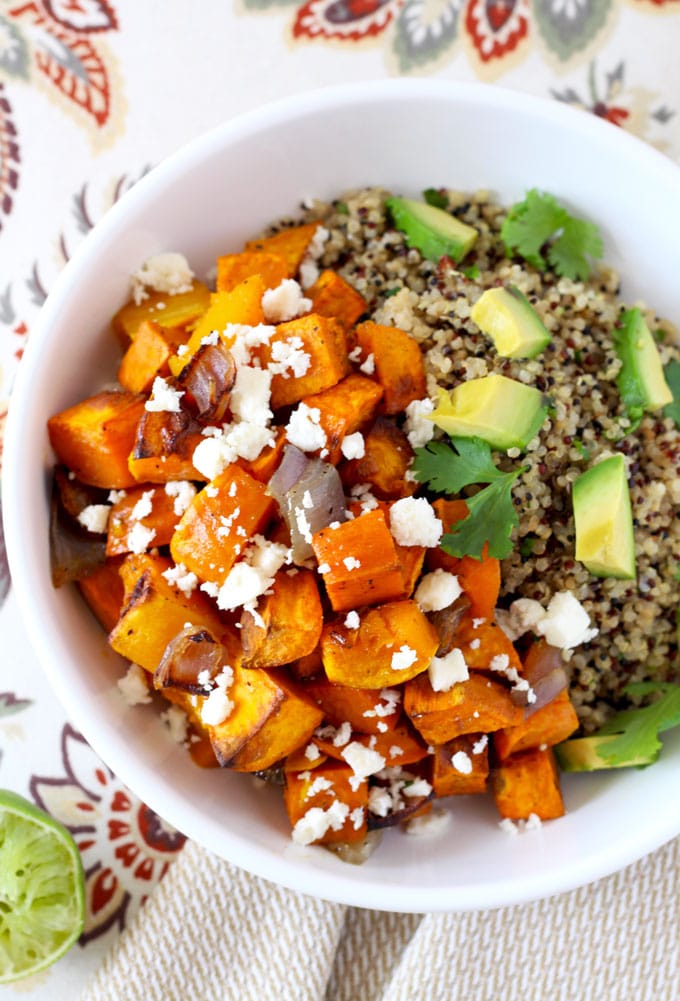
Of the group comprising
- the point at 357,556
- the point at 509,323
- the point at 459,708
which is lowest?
the point at 459,708

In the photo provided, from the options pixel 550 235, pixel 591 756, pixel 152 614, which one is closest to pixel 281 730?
pixel 152 614

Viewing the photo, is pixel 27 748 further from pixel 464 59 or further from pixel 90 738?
pixel 464 59

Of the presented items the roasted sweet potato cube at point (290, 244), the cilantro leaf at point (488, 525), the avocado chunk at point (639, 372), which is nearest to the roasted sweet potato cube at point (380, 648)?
the cilantro leaf at point (488, 525)

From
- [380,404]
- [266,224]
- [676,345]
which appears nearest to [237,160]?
[266,224]

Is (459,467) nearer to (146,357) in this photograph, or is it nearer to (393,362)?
(393,362)

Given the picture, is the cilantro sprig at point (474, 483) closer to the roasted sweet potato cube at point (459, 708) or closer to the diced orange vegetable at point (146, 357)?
the roasted sweet potato cube at point (459, 708)
